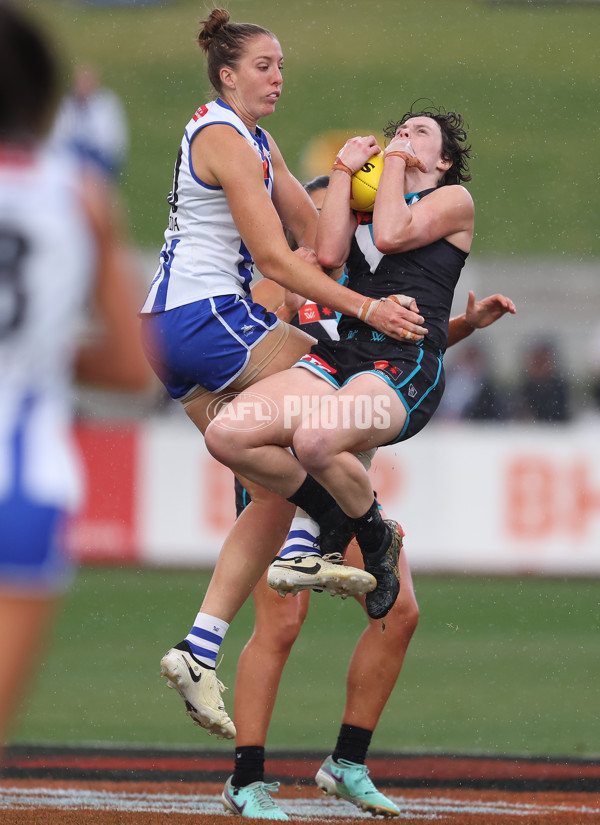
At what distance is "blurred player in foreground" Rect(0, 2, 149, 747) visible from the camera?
2.71 metres

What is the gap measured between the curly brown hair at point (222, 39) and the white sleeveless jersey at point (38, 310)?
251 centimetres

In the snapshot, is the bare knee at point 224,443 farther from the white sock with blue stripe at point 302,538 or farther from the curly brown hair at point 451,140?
the curly brown hair at point 451,140

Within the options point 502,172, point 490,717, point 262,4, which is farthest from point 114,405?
point 262,4

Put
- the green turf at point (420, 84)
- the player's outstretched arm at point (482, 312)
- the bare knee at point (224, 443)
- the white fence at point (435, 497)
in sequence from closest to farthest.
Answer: the bare knee at point (224, 443) < the player's outstretched arm at point (482, 312) < the white fence at point (435, 497) < the green turf at point (420, 84)

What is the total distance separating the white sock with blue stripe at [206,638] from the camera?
16.6ft

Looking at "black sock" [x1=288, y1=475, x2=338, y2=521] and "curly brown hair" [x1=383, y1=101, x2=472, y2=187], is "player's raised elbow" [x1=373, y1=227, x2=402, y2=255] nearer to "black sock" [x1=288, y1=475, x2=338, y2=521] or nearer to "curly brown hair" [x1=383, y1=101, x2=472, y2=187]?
"curly brown hair" [x1=383, y1=101, x2=472, y2=187]

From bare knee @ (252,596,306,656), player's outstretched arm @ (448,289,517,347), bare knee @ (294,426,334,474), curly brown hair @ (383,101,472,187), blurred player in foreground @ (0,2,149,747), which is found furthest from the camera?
player's outstretched arm @ (448,289,517,347)

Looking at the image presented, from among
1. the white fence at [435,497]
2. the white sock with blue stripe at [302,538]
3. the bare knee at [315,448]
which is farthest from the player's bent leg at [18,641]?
the white fence at [435,497]

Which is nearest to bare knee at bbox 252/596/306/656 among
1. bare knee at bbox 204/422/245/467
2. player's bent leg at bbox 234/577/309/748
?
player's bent leg at bbox 234/577/309/748

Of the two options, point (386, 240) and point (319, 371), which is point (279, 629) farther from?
point (386, 240)

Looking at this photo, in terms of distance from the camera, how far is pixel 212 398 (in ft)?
17.3

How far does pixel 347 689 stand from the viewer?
5492mm

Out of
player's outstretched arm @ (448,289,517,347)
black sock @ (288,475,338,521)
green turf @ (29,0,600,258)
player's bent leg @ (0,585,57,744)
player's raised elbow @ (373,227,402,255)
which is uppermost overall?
green turf @ (29,0,600,258)

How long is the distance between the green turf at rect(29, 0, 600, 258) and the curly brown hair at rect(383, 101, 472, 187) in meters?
18.3
